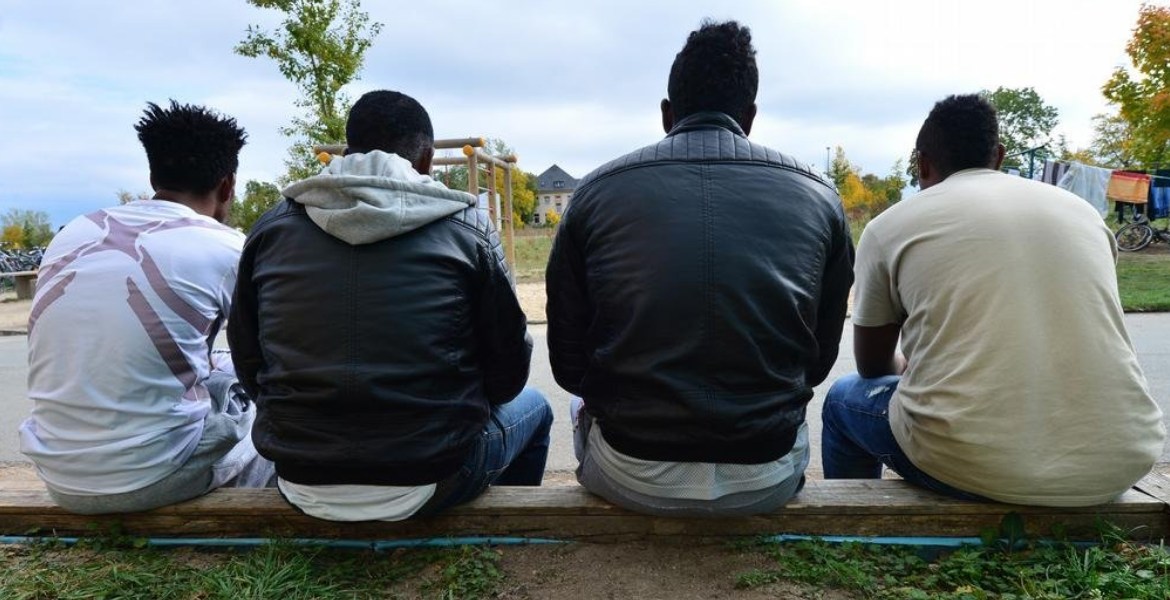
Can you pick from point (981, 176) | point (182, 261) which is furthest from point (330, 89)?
point (981, 176)

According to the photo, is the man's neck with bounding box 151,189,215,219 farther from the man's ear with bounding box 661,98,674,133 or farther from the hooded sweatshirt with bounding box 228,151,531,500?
the man's ear with bounding box 661,98,674,133

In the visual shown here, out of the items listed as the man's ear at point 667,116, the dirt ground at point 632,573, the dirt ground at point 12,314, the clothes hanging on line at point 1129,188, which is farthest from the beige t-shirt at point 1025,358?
the clothes hanging on line at point 1129,188

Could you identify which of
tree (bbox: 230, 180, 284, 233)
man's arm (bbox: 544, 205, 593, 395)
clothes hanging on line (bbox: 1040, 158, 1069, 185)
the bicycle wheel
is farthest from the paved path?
tree (bbox: 230, 180, 284, 233)

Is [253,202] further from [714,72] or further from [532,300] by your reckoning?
[714,72]

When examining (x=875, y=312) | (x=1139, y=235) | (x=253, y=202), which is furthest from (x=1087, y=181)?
(x=253, y=202)

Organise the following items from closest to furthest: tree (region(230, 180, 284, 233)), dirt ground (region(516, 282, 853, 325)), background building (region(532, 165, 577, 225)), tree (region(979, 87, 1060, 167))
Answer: dirt ground (region(516, 282, 853, 325)) → tree (region(230, 180, 284, 233)) → tree (region(979, 87, 1060, 167)) → background building (region(532, 165, 577, 225))

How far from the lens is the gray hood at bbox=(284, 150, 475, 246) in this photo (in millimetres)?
1754

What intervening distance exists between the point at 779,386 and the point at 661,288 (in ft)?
1.34

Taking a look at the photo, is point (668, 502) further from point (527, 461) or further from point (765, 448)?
point (527, 461)

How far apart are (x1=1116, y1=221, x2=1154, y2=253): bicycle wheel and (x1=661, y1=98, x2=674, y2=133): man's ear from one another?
17.4m

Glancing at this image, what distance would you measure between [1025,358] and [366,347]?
168 cm

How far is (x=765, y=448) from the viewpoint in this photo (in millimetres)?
1840

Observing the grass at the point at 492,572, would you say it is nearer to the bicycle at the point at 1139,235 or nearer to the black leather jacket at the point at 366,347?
the black leather jacket at the point at 366,347

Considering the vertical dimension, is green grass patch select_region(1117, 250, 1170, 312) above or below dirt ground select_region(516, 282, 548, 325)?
above
